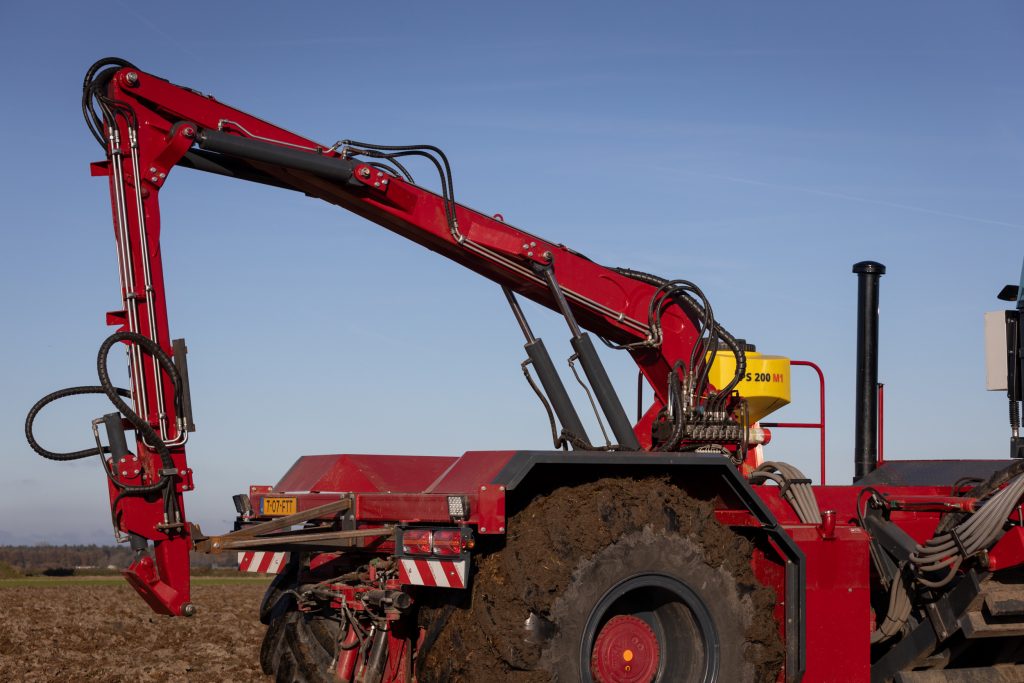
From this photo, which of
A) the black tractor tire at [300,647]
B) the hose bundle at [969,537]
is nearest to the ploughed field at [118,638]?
the black tractor tire at [300,647]

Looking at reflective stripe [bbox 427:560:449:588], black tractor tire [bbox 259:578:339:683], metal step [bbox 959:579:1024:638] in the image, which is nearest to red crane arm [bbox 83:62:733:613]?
black tractor tire [bbox 259:578:339:683]

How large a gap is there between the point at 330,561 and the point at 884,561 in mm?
3592

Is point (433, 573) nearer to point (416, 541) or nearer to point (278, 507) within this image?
point (416, 541)

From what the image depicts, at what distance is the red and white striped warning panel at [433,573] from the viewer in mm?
5668

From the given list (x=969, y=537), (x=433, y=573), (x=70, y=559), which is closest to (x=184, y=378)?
(x=433, y=573)

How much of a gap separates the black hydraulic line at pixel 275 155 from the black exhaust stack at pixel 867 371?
4.49 metres

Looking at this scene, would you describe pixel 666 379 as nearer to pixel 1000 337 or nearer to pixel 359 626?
pixel 1000 337

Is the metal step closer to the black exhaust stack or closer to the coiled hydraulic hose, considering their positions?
the black exhaust stack

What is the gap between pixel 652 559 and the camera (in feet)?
19.8

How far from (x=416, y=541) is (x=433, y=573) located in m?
0.22

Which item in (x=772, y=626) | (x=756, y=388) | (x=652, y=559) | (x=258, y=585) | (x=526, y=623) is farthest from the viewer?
(x=258, y=585)

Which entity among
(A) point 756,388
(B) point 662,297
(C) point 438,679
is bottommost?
(C) point 438,679

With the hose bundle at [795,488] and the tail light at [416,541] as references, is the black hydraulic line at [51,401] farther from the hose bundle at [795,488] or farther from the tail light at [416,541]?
the hose bundle at [795,488]

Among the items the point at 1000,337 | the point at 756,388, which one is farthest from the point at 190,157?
the point at 1000,337
